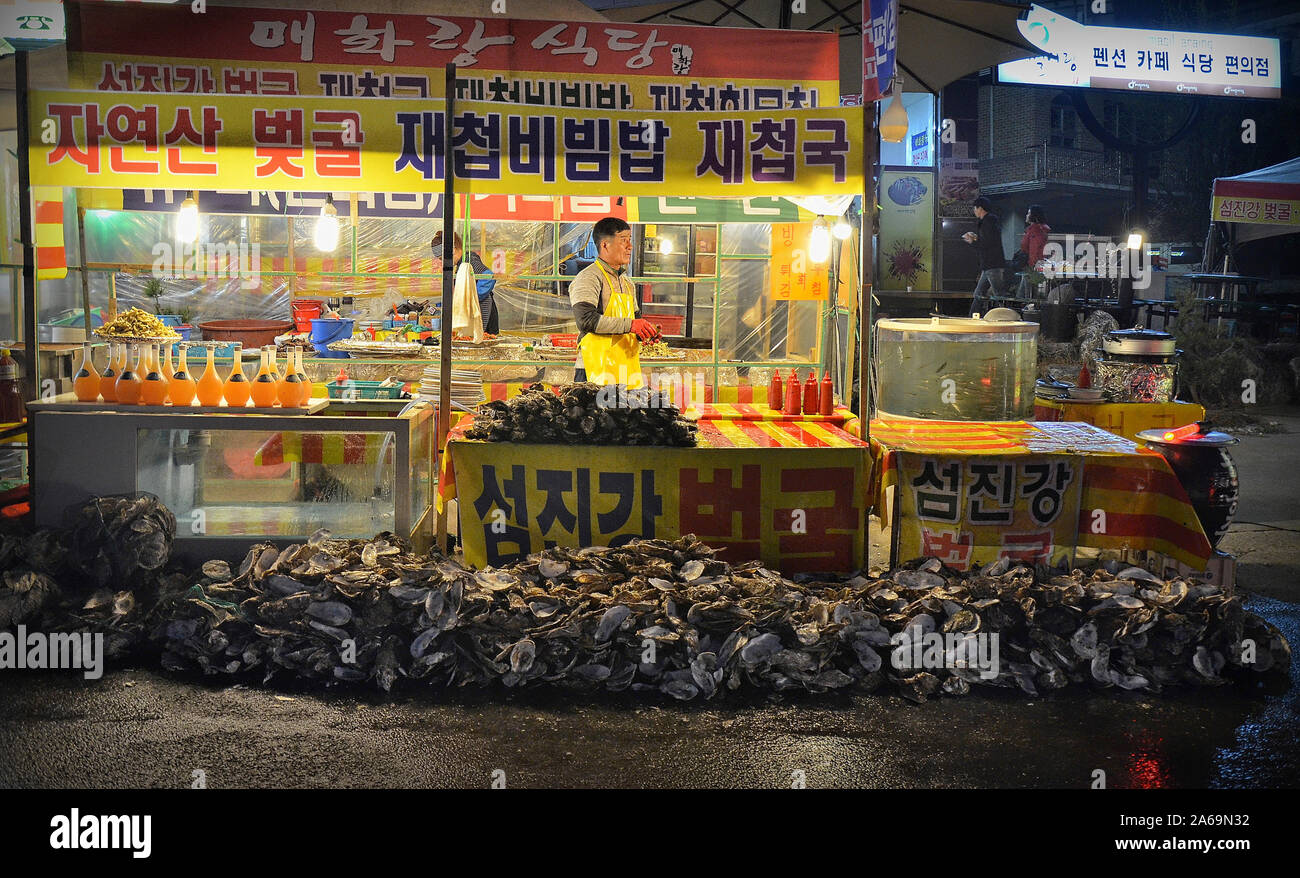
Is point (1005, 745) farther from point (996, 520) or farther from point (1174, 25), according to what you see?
point (1174, 25)

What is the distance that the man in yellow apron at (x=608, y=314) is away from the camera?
278 inches

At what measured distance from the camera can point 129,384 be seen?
584 centimetres

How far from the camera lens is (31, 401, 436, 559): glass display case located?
5715 millimetres

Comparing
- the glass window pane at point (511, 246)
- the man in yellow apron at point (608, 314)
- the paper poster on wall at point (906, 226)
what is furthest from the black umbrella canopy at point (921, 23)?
the paper poster on wall at point (906, 226)

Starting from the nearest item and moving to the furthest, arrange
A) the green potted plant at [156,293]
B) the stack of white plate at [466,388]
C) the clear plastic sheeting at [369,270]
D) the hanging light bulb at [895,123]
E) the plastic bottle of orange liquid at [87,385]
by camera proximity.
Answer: the plastic bottle of orange liquid at [87,385] → the hanging light bulb at [895,123] → the stack of white plate at [466,388] → the green potted plant at [156,293] → the clear plastic sheeting at [369,270]

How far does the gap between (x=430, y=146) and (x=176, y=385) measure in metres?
1.97

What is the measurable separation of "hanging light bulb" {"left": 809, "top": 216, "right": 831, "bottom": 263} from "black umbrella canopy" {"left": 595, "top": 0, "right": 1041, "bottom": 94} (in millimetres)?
1788

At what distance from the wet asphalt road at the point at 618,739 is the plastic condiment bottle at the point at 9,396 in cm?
243

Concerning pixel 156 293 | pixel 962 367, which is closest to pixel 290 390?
pixel 962 367

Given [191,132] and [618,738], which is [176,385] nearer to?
[191,132]

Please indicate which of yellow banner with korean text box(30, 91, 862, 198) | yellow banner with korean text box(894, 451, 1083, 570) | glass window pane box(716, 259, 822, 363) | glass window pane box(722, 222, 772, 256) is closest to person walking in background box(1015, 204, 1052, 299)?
glass window pane box(722, 222, 772, 256)

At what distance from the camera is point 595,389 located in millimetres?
5984

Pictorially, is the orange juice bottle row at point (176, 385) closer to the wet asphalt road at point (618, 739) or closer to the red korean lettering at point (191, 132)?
the red korean lettering at point (191, 132)
